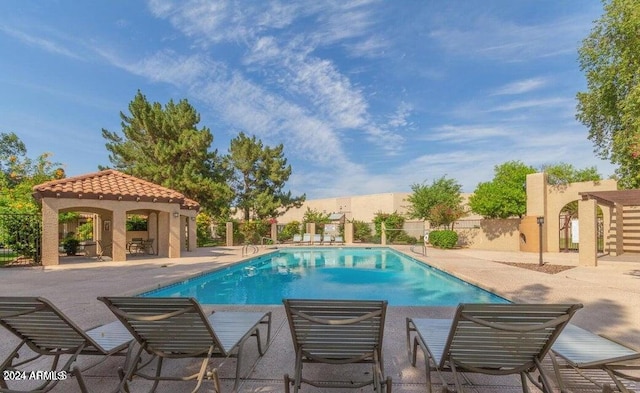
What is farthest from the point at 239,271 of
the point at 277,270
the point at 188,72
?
the point at 188,72

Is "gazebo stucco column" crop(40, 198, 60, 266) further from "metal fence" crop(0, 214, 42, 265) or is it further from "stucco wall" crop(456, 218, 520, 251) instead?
"stucco wall" crop(456, 218, 520, 251)

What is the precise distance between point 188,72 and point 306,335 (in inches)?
758

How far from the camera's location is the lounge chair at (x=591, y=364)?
8.67 ft

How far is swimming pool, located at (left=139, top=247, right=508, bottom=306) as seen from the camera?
7.95 metres

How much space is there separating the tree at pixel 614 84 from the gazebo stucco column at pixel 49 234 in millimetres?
23600

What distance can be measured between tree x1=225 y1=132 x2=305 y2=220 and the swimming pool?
45.6 ft

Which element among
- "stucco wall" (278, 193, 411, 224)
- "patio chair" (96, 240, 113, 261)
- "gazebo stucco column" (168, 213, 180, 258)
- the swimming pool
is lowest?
the swimming pool

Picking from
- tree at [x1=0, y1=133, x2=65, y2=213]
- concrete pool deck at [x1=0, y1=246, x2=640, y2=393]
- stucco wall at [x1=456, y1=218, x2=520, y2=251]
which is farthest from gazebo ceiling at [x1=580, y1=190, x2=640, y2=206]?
tree at [x1=0, y1=133, x2=65, y2=213]

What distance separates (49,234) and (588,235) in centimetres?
1968

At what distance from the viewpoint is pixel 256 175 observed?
29906 millimetres

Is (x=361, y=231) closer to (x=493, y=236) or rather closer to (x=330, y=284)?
(x=493, y=236)

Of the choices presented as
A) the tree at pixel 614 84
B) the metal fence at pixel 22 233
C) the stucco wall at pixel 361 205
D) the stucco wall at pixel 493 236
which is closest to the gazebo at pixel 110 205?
the metal fence at pixel 22 233

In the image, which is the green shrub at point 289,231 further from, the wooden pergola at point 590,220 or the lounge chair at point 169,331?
the lounge chair at point 169,331

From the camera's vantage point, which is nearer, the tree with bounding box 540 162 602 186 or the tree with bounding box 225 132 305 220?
the tree with bounding box 225 132 305 220
